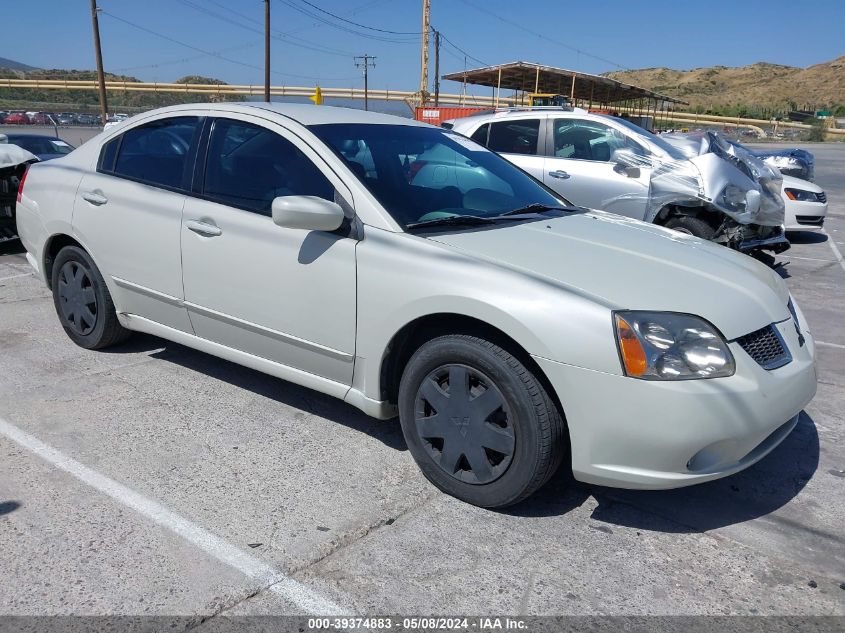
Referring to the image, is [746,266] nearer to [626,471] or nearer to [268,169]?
[626,471]

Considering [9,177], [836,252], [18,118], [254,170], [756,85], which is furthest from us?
[756,85]

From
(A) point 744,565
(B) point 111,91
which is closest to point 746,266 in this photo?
(A) point 744,565

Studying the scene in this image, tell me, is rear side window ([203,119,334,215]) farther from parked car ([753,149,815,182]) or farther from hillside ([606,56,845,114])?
hillside ([606,56,845,114])

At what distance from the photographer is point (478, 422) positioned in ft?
9.51

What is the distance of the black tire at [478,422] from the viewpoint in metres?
2.74

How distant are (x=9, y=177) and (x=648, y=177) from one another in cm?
683

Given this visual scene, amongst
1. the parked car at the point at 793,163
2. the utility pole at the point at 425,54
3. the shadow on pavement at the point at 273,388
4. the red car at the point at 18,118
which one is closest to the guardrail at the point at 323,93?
the utility pole at the point at 425,54

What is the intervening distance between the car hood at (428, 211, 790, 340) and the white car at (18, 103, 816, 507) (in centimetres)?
1

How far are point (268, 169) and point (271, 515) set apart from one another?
174cm

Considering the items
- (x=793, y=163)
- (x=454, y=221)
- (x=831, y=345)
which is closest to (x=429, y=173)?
(x=454, y=221)

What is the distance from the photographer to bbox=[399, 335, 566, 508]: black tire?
2.74 meters

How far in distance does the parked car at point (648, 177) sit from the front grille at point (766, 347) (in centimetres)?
438

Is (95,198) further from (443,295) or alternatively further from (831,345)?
(831,345)

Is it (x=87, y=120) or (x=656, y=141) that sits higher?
(x=656, y=141)
